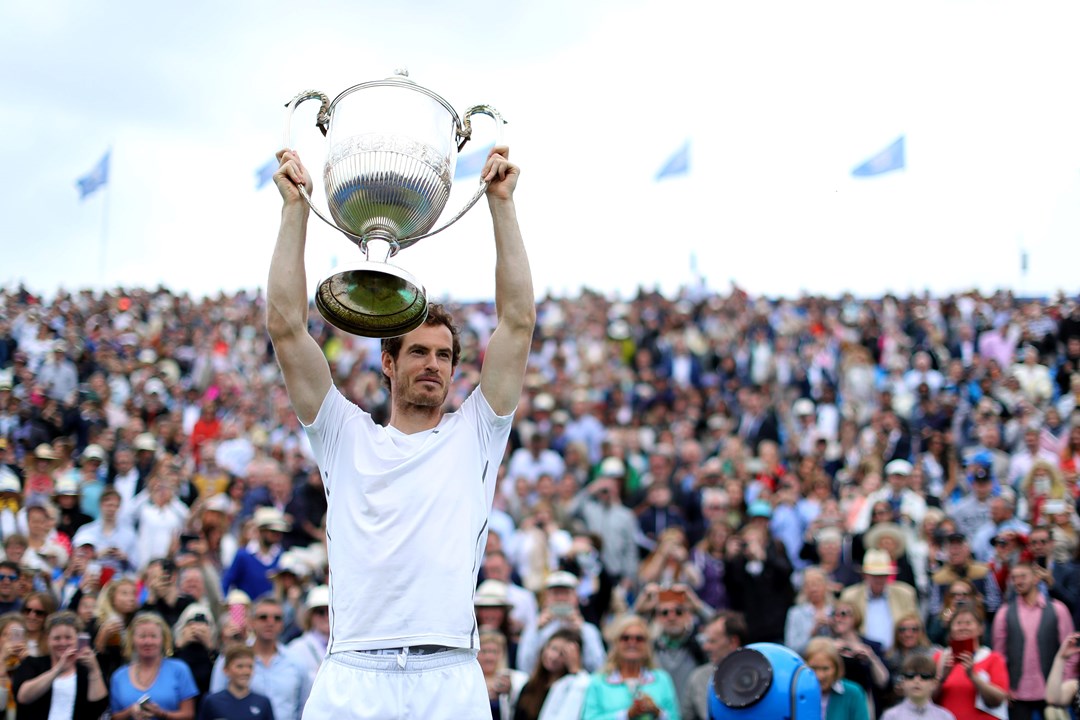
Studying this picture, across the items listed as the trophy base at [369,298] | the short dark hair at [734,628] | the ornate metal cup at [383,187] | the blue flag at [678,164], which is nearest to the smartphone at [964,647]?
the short dark hair at [734,628]

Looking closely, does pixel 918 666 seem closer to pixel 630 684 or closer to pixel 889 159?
pixel 630 684

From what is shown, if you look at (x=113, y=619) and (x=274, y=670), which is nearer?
(x=274, y=670)

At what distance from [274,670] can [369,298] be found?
5.01 meters

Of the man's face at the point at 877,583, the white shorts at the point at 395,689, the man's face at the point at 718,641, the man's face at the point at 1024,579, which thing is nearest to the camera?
the white shorts at the point at 395,689

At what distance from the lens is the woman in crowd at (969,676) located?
776 cm

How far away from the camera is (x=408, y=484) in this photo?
370 cm

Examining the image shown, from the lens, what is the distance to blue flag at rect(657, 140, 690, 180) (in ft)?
79.4

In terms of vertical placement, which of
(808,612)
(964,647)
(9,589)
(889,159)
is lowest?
(964,647)

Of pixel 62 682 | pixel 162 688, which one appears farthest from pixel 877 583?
pixel 62 682

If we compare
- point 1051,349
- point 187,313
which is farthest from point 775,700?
point 187,313

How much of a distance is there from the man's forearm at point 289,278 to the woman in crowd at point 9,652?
5.02m

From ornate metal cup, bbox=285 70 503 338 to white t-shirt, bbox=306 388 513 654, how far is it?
0.35 metres

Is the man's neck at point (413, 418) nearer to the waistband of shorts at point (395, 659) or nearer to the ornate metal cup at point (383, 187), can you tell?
the ornate metal cup at point (383, 187)

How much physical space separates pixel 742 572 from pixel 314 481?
436cm
